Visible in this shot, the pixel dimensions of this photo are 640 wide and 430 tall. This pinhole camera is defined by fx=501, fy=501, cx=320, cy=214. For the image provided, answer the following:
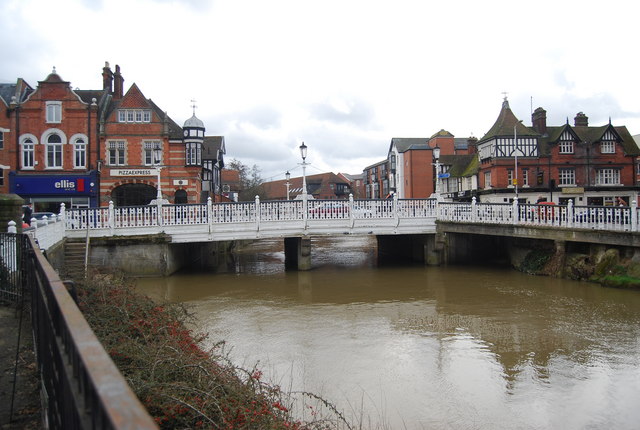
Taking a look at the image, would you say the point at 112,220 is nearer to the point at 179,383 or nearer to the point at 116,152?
the point at 116,152

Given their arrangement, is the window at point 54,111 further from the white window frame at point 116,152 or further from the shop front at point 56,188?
the shop front at point 56,188

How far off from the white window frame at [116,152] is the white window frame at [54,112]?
11.6ft

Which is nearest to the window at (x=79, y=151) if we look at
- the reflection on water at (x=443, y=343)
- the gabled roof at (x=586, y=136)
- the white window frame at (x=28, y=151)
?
the white window frame at (x=28, y=151)

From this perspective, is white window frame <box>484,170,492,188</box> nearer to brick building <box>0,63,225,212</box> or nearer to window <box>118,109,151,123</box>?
brick building <box>0,63,225,212</box>

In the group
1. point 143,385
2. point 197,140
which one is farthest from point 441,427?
point 197,140

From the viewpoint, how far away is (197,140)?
1383 inches

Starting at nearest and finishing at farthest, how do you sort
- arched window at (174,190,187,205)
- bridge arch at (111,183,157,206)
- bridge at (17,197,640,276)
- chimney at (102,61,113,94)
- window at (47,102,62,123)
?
bridge at (17,197,640,276) < window at (47,102,62,123) < bridge arch at (111,183,157,206) < arched window at (174,190,187,205) < chimney at (102,61,113,94)

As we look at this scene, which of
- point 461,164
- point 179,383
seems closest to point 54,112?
point 179,383

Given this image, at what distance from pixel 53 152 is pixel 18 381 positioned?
3200cm

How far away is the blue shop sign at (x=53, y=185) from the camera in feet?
107

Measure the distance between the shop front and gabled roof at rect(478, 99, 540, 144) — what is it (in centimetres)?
3214

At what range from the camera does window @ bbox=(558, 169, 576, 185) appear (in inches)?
1678

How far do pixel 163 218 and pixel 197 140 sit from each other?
1486cm

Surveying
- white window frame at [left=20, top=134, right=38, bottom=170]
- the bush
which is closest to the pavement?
the bush
